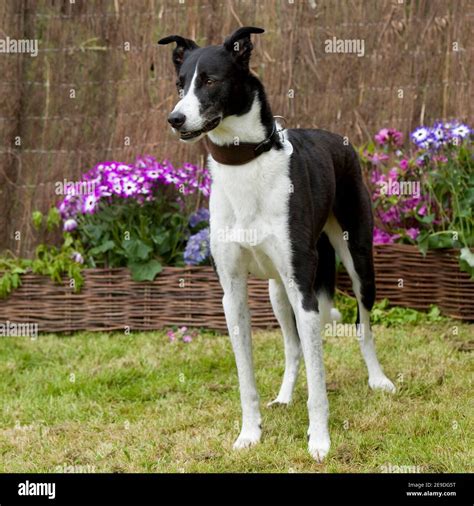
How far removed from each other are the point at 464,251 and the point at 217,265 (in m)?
2.36

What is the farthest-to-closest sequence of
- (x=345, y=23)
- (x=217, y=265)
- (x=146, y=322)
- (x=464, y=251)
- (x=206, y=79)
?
(x=345, y=23)
(x=146, y=322)
(x=464, y=251)
(x=217, y=265)
(x=206, y=79)

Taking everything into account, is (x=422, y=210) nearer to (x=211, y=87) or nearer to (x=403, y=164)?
(x=403, y=164)

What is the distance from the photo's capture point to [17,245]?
6781 mm

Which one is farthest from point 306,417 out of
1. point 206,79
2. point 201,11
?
point 201,11

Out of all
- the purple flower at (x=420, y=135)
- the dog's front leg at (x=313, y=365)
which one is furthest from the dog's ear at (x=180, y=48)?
the purple flower at (x=420, y=135)

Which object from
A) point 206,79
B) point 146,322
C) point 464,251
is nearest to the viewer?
point 206,79

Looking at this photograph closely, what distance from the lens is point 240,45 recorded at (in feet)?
12.3

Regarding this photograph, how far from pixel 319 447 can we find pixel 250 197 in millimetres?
1128

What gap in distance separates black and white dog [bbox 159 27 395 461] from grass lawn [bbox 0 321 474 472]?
22 cm

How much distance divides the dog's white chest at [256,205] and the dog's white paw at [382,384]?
48.5 inches

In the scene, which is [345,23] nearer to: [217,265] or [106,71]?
[106,71]

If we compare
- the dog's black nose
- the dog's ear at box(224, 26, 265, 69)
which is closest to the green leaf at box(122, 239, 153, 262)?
the dog's ear at box(224, 26, 265, 69)

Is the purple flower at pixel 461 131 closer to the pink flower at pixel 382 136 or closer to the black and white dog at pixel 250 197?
the pink flower at pixel 382 136

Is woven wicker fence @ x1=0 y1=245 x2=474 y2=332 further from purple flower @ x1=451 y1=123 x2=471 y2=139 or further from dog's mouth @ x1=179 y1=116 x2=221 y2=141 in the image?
dog's mouth @ x1=179 y1=116 x2=221 y2=141
